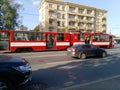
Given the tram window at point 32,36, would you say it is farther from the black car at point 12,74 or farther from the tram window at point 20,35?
the black car at point 12,74

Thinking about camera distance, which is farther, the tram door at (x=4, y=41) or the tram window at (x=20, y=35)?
the tram window at (x=20, y=35)

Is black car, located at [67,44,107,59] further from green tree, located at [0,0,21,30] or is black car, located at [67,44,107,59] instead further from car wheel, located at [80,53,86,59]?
green tree, located at [0,0,21,30]

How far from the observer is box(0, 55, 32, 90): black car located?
564cm

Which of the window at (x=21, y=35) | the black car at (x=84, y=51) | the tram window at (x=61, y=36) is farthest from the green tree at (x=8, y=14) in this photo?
the black car at (x=84, y=51)

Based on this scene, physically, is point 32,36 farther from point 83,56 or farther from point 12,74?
point 12,74

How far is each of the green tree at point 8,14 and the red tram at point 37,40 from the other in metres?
25.1

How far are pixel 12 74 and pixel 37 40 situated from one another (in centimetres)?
1748

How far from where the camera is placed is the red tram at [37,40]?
2094 cm

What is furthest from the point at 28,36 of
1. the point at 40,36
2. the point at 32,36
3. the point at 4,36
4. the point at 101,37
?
the point at 101,37

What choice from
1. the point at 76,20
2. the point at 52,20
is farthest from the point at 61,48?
the point at 76,20

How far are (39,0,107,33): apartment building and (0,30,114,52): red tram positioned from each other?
3391 centimetres

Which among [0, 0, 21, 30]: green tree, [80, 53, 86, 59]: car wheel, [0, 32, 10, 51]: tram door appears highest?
[0, 0, 21, 30]: green tree

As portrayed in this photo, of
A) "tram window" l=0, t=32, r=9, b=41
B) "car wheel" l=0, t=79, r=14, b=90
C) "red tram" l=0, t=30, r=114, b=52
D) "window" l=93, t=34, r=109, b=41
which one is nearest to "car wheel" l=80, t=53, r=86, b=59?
"red tram" l=0, t=30, r=114, b=52

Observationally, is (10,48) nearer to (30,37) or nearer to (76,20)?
(30,37)
